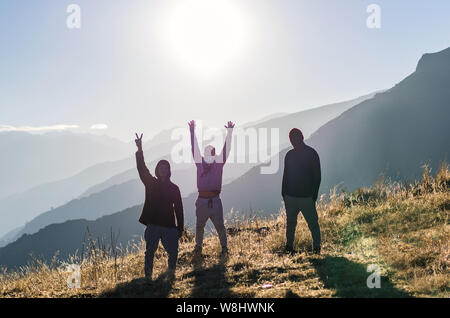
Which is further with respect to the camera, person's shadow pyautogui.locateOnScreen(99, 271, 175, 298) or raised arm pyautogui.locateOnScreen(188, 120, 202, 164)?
raised arm pyautogui.locateOnScreen(188, 120, 202, 164)

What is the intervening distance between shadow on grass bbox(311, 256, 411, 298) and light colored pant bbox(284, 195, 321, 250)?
0.64 m

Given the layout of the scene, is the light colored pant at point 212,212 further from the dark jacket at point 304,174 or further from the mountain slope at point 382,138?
the mountain slope at point 382,138

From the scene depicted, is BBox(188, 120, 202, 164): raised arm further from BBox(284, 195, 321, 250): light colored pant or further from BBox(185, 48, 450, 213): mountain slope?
BBox(185, 48, 450, 213): mountain slope

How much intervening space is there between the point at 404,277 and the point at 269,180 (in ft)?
449

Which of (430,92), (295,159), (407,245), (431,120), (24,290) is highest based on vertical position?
(430,92)

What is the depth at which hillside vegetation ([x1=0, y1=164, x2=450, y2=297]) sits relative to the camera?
4.98m

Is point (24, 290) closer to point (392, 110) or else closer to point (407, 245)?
point (407, 245)

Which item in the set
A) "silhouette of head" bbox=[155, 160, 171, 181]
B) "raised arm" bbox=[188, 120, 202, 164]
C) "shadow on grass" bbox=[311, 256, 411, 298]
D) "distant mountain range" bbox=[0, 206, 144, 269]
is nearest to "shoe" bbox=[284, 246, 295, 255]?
"shadow on grass" bbox=[311, 256, 411, 298]

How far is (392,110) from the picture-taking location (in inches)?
5443

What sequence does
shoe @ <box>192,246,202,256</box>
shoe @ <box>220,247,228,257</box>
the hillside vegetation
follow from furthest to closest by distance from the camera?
shoe @ <box>192,246,202,256</box> → shoe @ <box>220,247,228,257</box> → the hillside vegetation

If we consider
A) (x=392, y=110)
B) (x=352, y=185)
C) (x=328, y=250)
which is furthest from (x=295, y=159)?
(x=392, y=110)

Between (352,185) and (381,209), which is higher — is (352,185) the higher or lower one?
the lower one

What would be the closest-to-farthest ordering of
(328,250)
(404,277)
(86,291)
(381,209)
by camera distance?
1. (404,277)
2. (86,291)
3. (328,250)
4. (381,209)

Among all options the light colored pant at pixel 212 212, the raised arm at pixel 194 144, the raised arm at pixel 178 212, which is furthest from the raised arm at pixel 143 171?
the light colored pant at pixel 212 212
